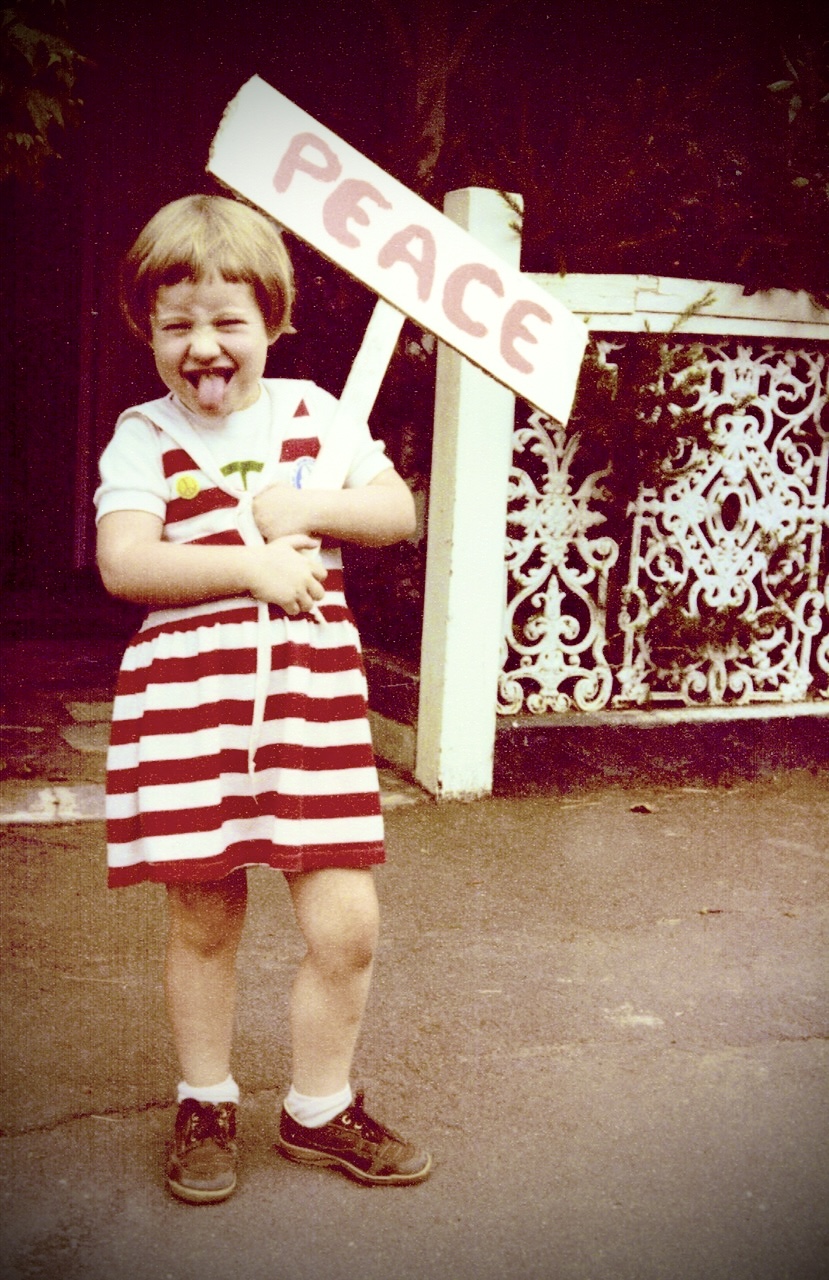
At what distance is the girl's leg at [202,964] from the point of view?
2.26 m

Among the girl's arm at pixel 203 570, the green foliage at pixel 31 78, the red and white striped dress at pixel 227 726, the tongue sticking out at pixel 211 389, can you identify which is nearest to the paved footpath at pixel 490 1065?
the red and white striped dress at pixel 227 726

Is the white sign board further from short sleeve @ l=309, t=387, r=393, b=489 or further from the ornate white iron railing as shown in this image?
the ornate white iron railing

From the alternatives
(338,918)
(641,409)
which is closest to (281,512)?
(338,918)

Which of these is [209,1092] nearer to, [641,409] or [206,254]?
[206,254]

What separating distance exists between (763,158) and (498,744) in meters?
2.01

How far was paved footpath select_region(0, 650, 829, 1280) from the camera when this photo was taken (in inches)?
84.5

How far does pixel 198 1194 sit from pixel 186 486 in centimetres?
111

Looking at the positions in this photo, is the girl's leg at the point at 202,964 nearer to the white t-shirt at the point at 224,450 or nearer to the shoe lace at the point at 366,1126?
the shoe lace at the point at 366,1126

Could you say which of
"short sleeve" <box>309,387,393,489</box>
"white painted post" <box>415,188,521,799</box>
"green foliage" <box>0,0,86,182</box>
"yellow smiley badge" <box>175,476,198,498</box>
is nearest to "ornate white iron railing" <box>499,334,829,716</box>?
"white painted post" <box>415,188,521,799</box>

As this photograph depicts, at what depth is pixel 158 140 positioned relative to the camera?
6660 mm

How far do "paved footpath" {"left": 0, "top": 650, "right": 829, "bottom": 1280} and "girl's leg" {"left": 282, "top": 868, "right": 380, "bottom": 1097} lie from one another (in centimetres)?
20

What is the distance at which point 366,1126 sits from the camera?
7.68ft

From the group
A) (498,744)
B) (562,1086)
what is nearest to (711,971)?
(562,1086)

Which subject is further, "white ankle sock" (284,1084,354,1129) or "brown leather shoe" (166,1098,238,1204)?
"white ankle sock" (284,1084,354,1129)
